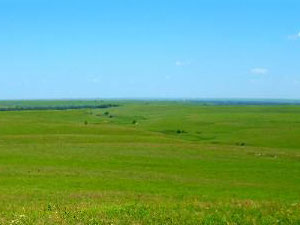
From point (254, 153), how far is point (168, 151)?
1037 centimetres

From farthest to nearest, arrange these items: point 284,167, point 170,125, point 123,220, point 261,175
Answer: point 170,125
point 284,167
point 261,175
point 123,220

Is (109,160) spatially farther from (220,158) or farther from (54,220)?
(54,220)

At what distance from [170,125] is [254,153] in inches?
2583

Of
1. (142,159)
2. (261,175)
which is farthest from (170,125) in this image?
(261,175)

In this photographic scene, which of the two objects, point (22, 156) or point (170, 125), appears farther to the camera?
point (170, 125)

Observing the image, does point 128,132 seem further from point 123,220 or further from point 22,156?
point 123,220

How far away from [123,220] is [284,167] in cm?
3241

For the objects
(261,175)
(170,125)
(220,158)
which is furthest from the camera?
(170,125)

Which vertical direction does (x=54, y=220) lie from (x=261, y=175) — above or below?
above

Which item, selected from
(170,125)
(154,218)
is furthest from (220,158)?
(170,125)

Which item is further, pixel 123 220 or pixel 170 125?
pixel 170 125

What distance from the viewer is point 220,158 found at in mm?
52312

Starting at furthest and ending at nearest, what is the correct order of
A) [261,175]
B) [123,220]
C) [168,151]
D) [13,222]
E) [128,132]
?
[128,132] → [168,151] → [261,175] → [123,220] → [13,222]

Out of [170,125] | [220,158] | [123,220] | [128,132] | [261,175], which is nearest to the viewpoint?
[123,220]
